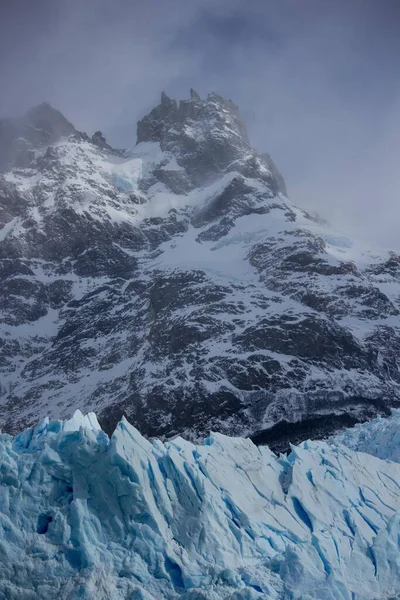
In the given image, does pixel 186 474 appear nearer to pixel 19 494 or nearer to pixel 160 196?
pixel 19 494

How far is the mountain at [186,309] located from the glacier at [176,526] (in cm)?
6457

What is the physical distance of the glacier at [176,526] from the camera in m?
26.7

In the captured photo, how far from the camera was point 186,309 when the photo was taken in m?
130

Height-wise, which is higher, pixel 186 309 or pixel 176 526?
pixel 186 309

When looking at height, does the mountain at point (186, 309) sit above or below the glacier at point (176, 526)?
above

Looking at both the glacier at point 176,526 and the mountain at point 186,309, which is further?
the mountain at point 186,309

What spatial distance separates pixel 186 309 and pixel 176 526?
101 meters

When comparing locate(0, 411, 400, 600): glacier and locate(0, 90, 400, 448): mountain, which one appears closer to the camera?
locate(0, 411, 400, 600): glacier

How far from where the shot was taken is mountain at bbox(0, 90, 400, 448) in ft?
344

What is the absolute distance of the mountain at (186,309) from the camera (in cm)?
10500

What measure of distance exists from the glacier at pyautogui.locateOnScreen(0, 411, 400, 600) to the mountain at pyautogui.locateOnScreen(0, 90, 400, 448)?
64.6 metres

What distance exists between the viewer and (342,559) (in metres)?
30.2

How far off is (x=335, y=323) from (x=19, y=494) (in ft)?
323

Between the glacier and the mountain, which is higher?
the mountain
